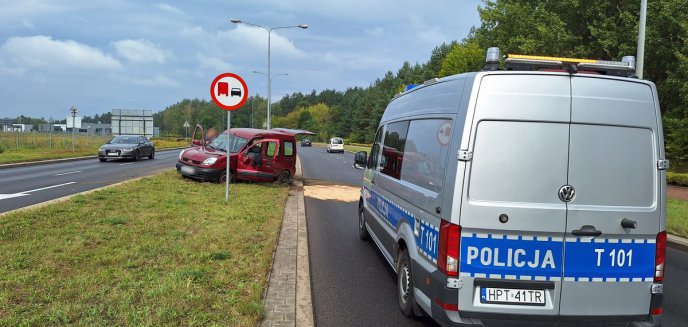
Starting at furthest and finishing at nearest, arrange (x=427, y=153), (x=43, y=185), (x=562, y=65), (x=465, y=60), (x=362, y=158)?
(x=465, y=60)
(x=43, y=185)
(x=362, y=158)
(x=427, y=153)
(x=562, y=65)

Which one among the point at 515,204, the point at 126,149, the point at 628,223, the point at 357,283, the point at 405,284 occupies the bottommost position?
the point at 357,283

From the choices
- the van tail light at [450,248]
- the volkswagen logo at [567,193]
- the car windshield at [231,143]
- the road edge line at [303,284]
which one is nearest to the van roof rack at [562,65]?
the volkswagen logo at [567,193]

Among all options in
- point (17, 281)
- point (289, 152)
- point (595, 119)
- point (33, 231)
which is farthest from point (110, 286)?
point (289, 152)

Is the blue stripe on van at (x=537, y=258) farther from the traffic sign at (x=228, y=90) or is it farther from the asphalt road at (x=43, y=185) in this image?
the asphalt road at (x=43, y=185)

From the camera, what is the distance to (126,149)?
77.6 feet

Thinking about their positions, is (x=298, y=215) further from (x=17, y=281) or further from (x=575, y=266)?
(x=575, y=266)

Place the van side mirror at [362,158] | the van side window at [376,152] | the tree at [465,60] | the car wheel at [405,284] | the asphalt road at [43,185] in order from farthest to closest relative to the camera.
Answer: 1. the tree at [465,60]
2. the asphalt road at [43,185]
3. the van side mirror at [362,158]
4. the van side window at [376,152]
5. the car wheel at [405,284]

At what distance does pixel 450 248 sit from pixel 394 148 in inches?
87.3

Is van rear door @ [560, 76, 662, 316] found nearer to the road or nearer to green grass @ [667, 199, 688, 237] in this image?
the road

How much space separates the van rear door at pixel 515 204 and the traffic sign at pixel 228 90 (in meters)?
7.08

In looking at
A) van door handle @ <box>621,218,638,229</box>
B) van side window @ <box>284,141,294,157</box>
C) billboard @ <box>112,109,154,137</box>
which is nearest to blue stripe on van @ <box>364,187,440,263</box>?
van door handle @ <box>621,218,638,229</box>

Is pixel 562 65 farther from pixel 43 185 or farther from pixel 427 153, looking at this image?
pixel 43 185

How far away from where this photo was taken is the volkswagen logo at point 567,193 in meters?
3.26

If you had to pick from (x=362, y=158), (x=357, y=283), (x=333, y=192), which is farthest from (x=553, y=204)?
(x=333, y=192)
